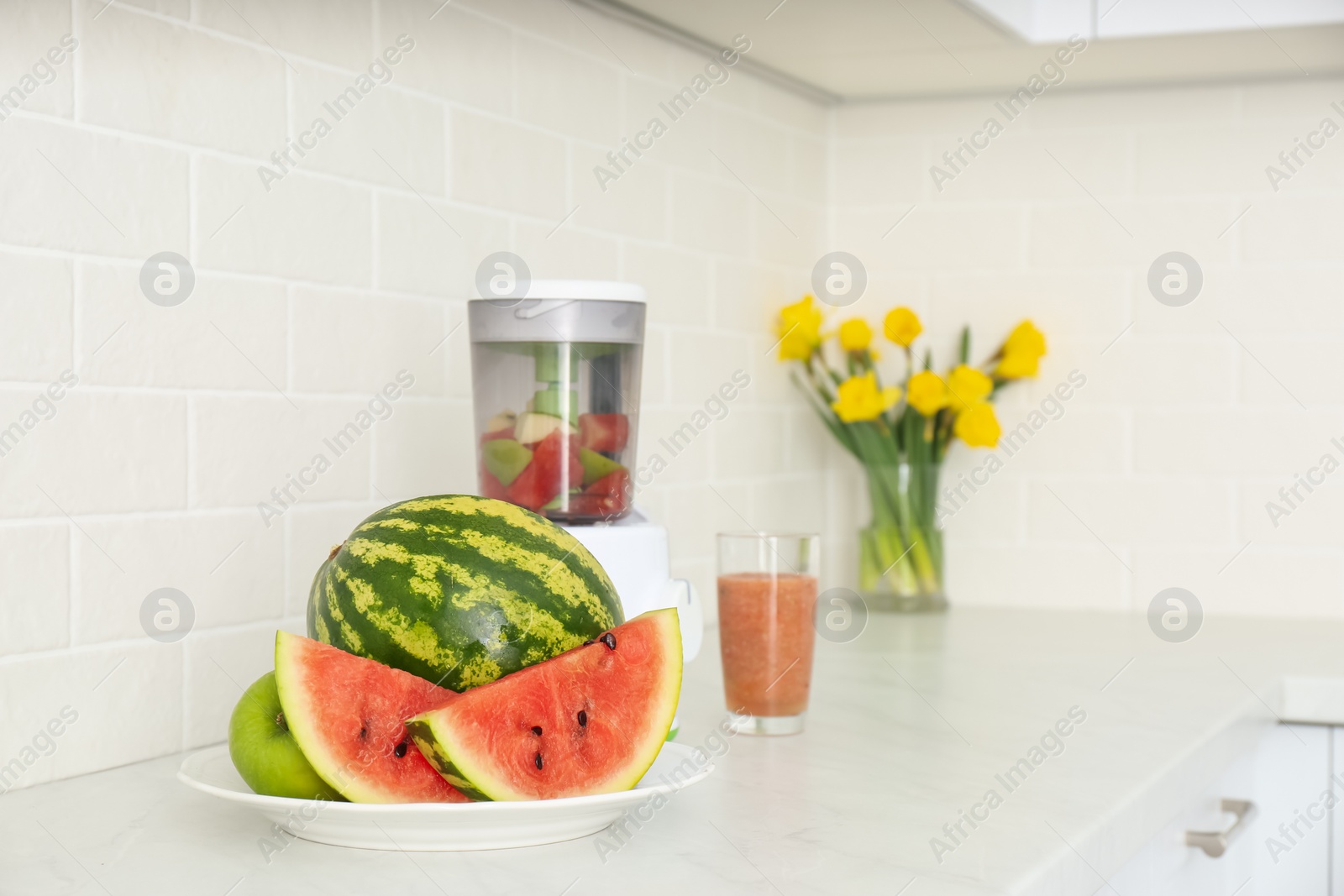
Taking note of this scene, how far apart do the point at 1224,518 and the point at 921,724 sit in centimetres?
89

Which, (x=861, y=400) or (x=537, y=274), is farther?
(x=861, y=400)

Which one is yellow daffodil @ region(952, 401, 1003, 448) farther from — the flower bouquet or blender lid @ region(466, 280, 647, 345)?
blender lid @ region(466, 280, 647, 345)

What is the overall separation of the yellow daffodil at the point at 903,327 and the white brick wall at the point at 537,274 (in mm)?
128

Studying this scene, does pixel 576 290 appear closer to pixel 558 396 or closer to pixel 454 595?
pixel 558 396

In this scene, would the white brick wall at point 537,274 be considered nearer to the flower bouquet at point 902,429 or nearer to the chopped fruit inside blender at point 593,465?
the flower bouquet at point 902,429

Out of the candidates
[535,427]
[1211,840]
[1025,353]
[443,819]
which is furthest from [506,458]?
[1025,353]

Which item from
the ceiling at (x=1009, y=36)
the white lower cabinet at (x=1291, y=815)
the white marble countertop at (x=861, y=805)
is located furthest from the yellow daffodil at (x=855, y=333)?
the white lower cabinet at (x=1291, y=815)

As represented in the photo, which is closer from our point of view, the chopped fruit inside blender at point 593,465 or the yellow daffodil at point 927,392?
the chopped fruit inside blender at point 593,465

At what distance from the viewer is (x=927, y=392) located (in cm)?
188

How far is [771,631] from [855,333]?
2.85 feet

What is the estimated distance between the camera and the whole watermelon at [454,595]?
0.83 meters

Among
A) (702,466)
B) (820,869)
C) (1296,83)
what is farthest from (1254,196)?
(820,869)

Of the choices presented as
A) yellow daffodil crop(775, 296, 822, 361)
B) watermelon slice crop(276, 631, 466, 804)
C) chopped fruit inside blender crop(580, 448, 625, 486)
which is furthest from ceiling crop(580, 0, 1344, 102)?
watermelon slice crop(276, 631, 466, 804)

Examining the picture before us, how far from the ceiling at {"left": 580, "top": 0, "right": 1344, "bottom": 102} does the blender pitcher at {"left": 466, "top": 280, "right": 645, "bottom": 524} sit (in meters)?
0.58
